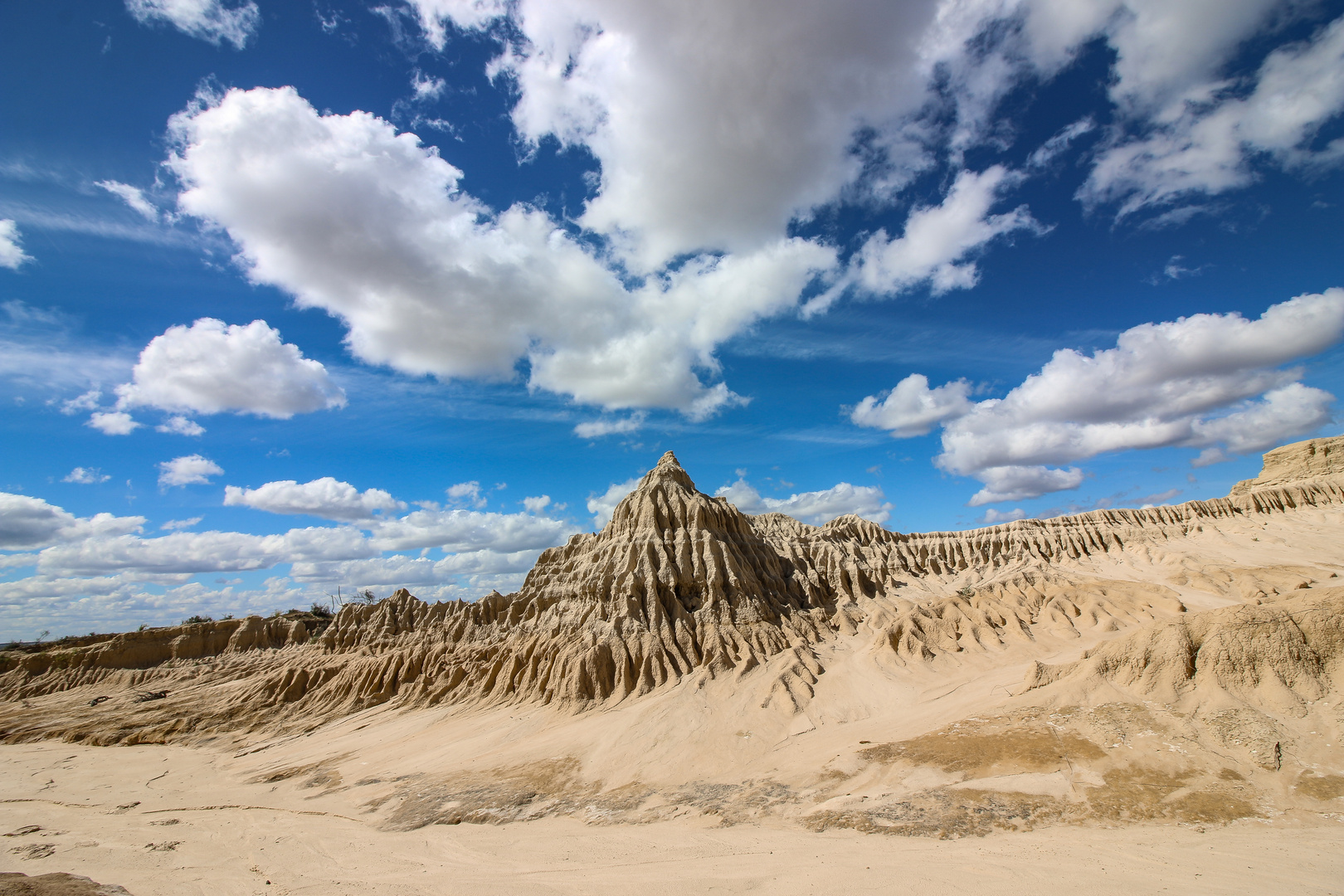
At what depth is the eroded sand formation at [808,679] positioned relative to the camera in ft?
55.2

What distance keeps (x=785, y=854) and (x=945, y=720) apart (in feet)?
38.4

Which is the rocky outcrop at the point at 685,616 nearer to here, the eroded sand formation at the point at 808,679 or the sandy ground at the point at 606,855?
the eroded sand formation at the point at 808,679

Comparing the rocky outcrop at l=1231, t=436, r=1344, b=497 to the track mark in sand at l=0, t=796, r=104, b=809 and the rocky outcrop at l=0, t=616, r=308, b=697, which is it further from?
the rocky outcrop at l=0, t=616, r=308, b=697

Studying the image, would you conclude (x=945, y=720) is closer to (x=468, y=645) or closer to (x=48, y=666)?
(x=468, y=645)

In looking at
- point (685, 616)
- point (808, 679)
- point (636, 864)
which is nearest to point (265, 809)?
point (636, 864)

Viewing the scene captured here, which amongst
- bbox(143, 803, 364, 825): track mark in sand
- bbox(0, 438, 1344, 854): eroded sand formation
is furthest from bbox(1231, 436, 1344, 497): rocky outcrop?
bbox(143, 803, 364, 825): track mark in sand

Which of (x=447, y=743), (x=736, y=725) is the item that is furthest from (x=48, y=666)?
(x=736, y=725)

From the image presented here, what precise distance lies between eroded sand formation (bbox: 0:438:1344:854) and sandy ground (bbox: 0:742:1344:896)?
131 cm

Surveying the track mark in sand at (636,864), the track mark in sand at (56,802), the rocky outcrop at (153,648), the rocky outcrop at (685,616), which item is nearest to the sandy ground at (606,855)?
the track mark in sand at (636,864)

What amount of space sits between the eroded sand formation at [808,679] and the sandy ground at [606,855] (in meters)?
1.31

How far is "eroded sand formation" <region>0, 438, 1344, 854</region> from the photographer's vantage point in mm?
16812

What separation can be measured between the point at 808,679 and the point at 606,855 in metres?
18.0

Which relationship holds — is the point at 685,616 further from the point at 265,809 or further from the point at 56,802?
the point at 56,802

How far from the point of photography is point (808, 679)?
105ft
